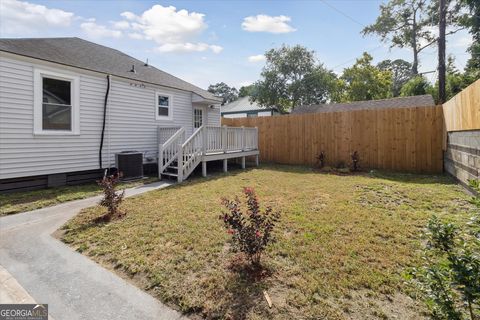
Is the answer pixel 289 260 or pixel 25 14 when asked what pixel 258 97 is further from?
pixel 289 260

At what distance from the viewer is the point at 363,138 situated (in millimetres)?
8969

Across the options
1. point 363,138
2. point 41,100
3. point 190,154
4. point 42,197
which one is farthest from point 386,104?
point 42,197

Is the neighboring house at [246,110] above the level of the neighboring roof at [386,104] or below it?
above

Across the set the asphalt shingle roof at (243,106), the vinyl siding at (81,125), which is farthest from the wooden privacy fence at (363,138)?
the asphalt shingle roof at (243,106)

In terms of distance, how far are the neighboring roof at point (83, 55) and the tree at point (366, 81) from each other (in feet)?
68.7

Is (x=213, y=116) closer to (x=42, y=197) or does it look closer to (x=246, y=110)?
(x=42, y=197)

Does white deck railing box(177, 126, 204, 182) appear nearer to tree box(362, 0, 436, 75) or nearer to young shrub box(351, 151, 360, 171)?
young shrub box(351, 151, 360, 171)

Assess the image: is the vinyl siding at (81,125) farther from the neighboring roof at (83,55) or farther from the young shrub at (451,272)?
the young shrub at (451,272)

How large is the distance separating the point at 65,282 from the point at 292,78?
77.4 feet

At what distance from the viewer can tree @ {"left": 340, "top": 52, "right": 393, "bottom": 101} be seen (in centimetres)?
2566

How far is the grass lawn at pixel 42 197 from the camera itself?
480cm

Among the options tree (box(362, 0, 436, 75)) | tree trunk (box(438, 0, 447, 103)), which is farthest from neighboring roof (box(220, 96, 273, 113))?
tree trunk (box(438, 0, 447, 103))

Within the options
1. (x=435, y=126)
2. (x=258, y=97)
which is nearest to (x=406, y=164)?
(x=435, y=126)

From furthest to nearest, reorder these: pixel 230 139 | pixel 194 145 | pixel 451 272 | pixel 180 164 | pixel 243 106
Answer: pixel 243 106
pixel 230 139
pixel 194 145
pixel 180 164
pixel 451 272
